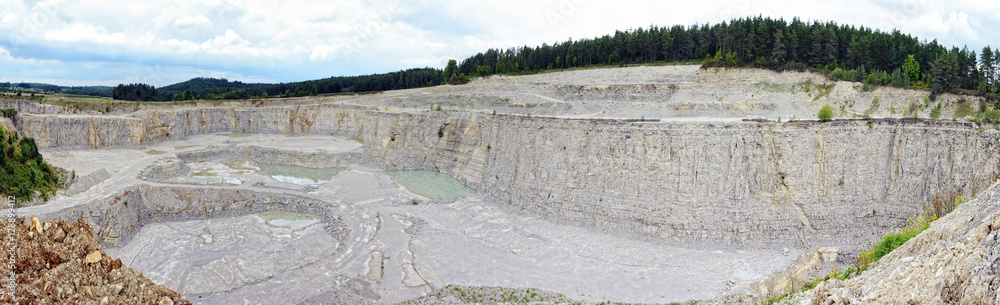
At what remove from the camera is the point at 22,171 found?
27531 millimetres

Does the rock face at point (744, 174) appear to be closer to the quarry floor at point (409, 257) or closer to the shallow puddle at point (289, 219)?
the quarry floor at point (409, 257)

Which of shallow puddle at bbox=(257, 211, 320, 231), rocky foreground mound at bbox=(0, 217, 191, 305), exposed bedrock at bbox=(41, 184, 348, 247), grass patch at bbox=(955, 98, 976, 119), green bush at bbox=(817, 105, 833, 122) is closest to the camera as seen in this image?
rocky foreground mound at bbox=(0, 217, 191, 305)

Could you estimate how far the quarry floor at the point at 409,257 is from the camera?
70.8 feet

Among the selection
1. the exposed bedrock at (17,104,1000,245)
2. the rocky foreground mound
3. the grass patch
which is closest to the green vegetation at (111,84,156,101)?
the exposed bedrock at (17,104,1000,245)

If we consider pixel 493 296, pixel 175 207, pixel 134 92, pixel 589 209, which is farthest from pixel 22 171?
pixel 134 92

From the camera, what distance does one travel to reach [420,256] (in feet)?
83.5

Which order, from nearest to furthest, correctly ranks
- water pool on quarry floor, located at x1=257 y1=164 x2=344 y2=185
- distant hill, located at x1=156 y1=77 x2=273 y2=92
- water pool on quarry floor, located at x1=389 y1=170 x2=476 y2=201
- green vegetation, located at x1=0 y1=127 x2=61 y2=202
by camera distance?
green vegetation, located at x1=0 y1=127 x2=61 y2=202
water pool on quarry floor, located at x1=389 y1=170 x2=476 y2=201
water pool on quarry floor, located at x1=257 y1=164 x2=344 y2=185
distant hill, located at x1=156 y1=77 x2=273 y2=92

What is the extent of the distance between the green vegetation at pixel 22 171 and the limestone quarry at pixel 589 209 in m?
1.36

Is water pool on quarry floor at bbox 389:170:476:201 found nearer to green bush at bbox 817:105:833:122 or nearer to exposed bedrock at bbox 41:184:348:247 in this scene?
exposed bedrock at bbox 41:184:348:247

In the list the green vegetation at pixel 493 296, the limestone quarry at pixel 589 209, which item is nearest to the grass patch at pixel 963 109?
the limestone quarry at pixel 589 209

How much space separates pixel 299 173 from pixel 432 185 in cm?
1335

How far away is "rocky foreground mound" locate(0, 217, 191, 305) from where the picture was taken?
28.1 ft

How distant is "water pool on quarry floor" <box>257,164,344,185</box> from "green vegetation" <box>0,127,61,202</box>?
1554 cm

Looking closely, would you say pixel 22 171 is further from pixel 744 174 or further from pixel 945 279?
pixel 744 174
